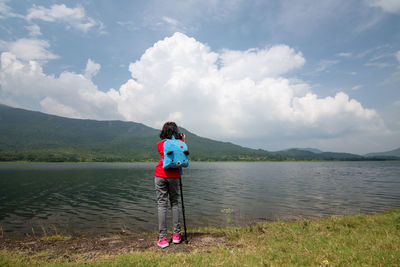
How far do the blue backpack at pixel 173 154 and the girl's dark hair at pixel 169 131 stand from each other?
18.6 inches

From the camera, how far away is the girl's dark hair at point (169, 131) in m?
8.38

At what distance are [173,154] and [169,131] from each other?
1.08 metres

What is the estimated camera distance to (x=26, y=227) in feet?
58.4

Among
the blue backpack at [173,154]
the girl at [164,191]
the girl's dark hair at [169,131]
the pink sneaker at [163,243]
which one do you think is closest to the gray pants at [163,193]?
the girl at [164,191]

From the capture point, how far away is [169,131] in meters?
8.45

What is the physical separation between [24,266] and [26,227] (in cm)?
1490

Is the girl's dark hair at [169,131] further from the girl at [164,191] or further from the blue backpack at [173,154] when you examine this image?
the blue backpack at [173,154]

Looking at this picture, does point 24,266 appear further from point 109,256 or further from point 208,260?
point 208,260

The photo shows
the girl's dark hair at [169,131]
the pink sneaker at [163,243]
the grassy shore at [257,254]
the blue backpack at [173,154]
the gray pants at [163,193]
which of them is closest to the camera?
the grassy shore at [257,254]

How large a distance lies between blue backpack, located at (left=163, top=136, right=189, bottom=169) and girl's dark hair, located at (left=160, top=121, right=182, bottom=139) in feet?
1.55

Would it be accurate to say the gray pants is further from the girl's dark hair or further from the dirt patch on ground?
the girl's dark hair

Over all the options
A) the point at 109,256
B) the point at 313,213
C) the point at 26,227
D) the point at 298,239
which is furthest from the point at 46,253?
the point at 313,213

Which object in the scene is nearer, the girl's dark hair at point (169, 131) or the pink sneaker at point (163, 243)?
the pink sneaker at point (163, 243)

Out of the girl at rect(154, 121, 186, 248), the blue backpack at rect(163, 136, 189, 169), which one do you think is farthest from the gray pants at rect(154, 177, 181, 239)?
the blue backpack at rect(163, 136, 189, 169)
